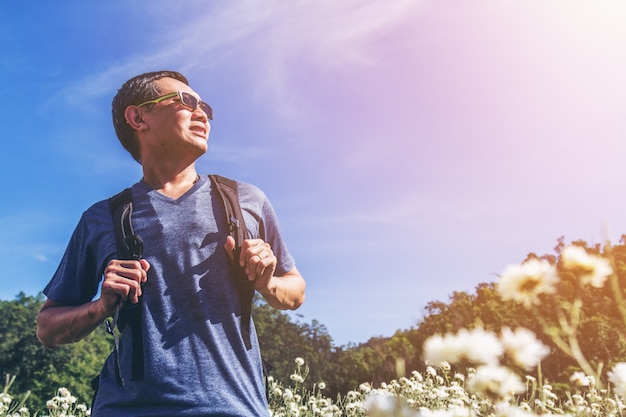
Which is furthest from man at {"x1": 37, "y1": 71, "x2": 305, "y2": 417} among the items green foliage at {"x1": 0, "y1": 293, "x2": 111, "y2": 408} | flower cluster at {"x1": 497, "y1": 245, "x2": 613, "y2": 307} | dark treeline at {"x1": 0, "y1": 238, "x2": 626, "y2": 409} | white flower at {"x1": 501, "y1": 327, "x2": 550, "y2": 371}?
green foliage at {"x1": 0, "y1": 293, "x2": 111, "y2": 408}

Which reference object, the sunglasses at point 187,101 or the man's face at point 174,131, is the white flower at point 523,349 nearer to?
the man's face at point 174,131

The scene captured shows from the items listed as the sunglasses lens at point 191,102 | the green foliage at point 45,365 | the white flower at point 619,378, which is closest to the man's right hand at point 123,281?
the sunglasses lens at point 191,102

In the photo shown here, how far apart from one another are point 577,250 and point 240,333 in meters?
1.33

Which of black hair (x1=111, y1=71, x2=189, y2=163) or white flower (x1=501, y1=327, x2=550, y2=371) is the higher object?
black hair (x1=111, y1=71, x2=189, y2=163)

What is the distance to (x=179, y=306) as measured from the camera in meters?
2.36

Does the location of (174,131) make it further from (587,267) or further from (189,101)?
(587,267)

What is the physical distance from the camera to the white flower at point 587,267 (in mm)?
1520

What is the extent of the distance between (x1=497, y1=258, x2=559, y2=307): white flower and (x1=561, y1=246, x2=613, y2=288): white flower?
0.52 feet

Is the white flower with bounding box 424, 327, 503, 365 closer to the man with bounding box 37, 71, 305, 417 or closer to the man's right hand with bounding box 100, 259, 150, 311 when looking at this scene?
the man with bounding box 37, 71, 305, 417

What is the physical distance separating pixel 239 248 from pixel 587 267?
1.35 metres

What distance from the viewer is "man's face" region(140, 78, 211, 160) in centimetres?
275

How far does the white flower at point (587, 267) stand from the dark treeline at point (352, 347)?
7574mm

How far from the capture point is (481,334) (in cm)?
119

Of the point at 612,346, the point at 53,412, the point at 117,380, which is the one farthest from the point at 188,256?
the point at 612,346
